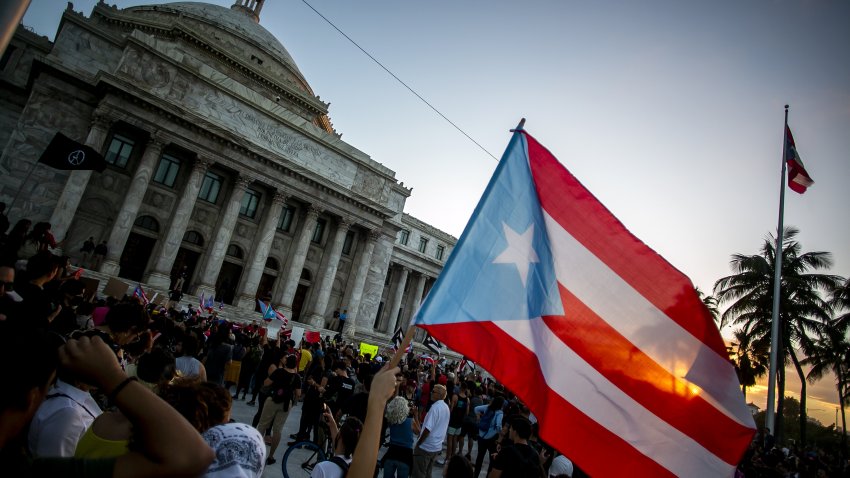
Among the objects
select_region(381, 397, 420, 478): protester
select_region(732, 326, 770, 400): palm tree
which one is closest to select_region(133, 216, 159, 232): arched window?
select_region(381, 397, 420, 478): protester

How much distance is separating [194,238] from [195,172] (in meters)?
4.38

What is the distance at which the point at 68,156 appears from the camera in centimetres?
1143

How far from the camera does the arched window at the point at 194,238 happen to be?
90.3 ft

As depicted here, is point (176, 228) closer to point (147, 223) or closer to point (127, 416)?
point (147, 223)

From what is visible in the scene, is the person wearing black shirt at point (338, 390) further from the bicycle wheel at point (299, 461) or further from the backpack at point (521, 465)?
the backpack at point (521, 465)

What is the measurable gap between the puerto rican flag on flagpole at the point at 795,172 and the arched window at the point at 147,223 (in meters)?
30.2

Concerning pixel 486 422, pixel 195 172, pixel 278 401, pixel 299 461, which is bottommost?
pixel 299 461

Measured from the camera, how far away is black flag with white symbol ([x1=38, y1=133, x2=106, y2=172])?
11312 mm

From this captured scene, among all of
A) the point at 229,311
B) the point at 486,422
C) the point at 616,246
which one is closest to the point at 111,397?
the point at 616,246

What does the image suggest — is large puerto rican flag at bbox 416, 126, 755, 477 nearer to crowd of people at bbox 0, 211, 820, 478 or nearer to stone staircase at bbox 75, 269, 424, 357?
A: crowd of people at bbox 0, 211, 820, 478

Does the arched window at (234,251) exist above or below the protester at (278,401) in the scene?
A: above

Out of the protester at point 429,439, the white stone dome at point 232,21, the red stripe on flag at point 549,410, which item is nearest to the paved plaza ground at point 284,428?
the protester at point 429,439

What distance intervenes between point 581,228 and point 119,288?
46.9 ft

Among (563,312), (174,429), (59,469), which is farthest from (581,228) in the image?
(59,469)
